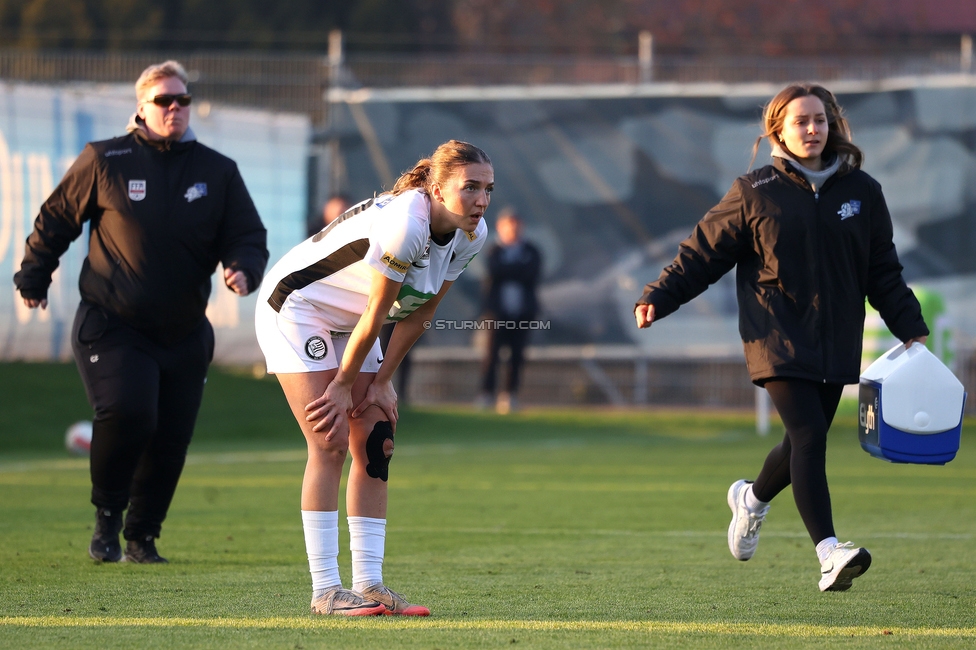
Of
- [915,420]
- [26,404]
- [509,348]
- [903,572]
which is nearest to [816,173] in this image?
[915,420]

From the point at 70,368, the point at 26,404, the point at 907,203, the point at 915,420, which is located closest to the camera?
the point at 915,420

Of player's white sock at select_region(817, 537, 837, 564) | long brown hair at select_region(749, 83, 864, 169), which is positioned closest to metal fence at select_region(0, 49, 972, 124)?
long brown hair at select_region(749, 83, 864, 169)

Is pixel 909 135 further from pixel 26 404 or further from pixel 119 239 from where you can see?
pixel 119 239

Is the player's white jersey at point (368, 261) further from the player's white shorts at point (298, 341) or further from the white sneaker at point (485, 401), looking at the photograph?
the white sneaker at point (485, 401)

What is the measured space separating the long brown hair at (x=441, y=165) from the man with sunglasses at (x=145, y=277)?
1.48 meters

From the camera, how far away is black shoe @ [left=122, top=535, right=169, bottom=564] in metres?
6.35

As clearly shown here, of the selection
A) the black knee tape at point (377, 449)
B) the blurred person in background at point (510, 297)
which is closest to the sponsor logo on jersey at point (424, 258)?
the black knee tape at point (377, 449)

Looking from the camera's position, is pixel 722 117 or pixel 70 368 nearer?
pixel 70 368

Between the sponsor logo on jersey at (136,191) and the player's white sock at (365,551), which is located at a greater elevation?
the sponsor logo on jersey at (136,191)

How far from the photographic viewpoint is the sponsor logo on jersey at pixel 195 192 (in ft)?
21.2

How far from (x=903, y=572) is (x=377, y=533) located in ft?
7.67

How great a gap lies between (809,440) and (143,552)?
2.83 m

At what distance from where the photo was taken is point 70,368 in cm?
1550

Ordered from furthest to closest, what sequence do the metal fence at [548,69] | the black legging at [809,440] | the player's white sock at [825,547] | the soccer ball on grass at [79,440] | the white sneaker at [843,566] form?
the metal fence at [548,69], the soccer ball on grass at [79,440], the black legging at [809,440], the player's white sock at [825,547], the white sneaker at [843,566]
